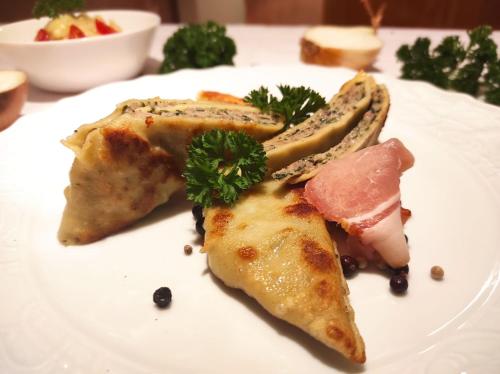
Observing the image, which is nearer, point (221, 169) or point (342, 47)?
point (221, 169)

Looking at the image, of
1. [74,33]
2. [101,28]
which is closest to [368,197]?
[74,33]

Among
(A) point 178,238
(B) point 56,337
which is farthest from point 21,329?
(A) point 178,238

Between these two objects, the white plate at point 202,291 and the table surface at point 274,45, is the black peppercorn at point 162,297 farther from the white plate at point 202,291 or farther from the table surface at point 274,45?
the table surface at point 274,45

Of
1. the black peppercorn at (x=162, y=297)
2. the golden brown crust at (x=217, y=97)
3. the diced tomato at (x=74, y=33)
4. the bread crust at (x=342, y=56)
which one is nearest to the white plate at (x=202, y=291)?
the black peppercorn at (x=162, y=297)

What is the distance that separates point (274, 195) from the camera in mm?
2576

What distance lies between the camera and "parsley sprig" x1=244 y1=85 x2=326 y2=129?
3080mm

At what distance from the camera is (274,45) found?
5.89m

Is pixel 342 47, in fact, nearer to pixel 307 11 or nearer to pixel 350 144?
pixel 350 144

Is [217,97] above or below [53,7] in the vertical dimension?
below

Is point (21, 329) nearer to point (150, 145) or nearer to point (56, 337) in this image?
point (56, 337)

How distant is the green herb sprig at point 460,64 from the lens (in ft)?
12.5

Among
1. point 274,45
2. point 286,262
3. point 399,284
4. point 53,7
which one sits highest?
point 53,7

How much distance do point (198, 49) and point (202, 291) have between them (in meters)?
2.94

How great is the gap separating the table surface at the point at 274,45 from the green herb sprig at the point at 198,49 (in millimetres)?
578
